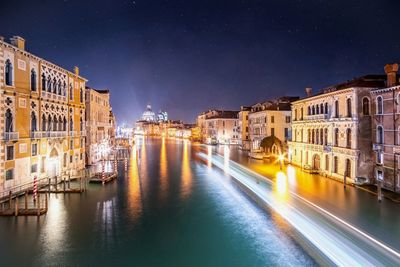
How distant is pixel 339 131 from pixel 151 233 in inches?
1020

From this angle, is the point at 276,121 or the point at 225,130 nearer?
the point at 276,121

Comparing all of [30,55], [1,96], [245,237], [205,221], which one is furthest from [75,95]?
[245,237]

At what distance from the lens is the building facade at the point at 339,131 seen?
103 feet

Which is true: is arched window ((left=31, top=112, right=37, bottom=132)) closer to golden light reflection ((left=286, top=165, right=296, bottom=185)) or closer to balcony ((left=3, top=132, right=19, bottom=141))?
balcony ((left=3, top=132, right=19, bottom=141))

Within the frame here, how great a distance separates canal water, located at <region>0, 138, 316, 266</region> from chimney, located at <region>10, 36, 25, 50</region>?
14419 mm

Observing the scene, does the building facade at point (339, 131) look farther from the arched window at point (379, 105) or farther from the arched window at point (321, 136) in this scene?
the arched window at point (379, 105)

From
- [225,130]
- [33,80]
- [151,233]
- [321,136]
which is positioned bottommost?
[151,233]

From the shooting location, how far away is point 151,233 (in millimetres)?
18125

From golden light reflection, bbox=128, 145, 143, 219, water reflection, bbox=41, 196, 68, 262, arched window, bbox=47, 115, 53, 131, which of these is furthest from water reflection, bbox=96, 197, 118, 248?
arched window, bbox=47, 115, 53, 131

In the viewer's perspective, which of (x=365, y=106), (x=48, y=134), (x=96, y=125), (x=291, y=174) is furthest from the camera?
(x=96, y=125)

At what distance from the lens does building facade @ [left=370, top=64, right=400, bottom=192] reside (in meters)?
27.4

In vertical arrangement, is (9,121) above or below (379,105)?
below

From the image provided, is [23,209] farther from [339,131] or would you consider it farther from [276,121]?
[276,121]

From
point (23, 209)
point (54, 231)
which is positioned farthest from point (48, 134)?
point (54, 231)
